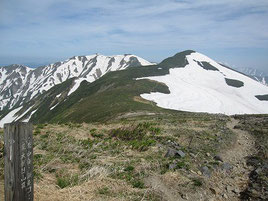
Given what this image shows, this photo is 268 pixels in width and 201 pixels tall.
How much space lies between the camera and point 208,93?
81.6m

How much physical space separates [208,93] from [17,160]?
8293cm

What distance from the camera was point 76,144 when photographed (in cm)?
1359

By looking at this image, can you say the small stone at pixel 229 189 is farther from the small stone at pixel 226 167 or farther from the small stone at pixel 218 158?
the small stone at pixel 218 158

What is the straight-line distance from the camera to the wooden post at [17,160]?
4.18 m

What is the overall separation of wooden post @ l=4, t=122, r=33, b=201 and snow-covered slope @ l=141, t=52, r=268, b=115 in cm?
5505

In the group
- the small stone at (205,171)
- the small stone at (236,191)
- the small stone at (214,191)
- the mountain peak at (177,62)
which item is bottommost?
the small stone at (236,191)

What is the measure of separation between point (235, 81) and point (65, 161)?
4258 inches

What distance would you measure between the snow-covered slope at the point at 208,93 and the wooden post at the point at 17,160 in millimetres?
55048

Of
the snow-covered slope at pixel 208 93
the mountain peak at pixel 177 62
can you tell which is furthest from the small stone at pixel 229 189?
the mountain peak at pixel 177 62

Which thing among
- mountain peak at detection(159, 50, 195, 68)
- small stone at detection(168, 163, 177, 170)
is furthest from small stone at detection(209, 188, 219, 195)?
mountain peak at detection(159, 50, 195, 68)

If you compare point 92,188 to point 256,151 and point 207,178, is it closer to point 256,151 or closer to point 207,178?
point 207,178

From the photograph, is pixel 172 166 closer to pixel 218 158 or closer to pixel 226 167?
pixel 226 167

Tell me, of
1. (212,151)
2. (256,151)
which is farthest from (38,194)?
(256,151)

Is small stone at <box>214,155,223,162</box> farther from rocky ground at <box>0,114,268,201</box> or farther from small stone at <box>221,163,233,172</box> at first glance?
small stone at <box>221,163,233,172</box>
